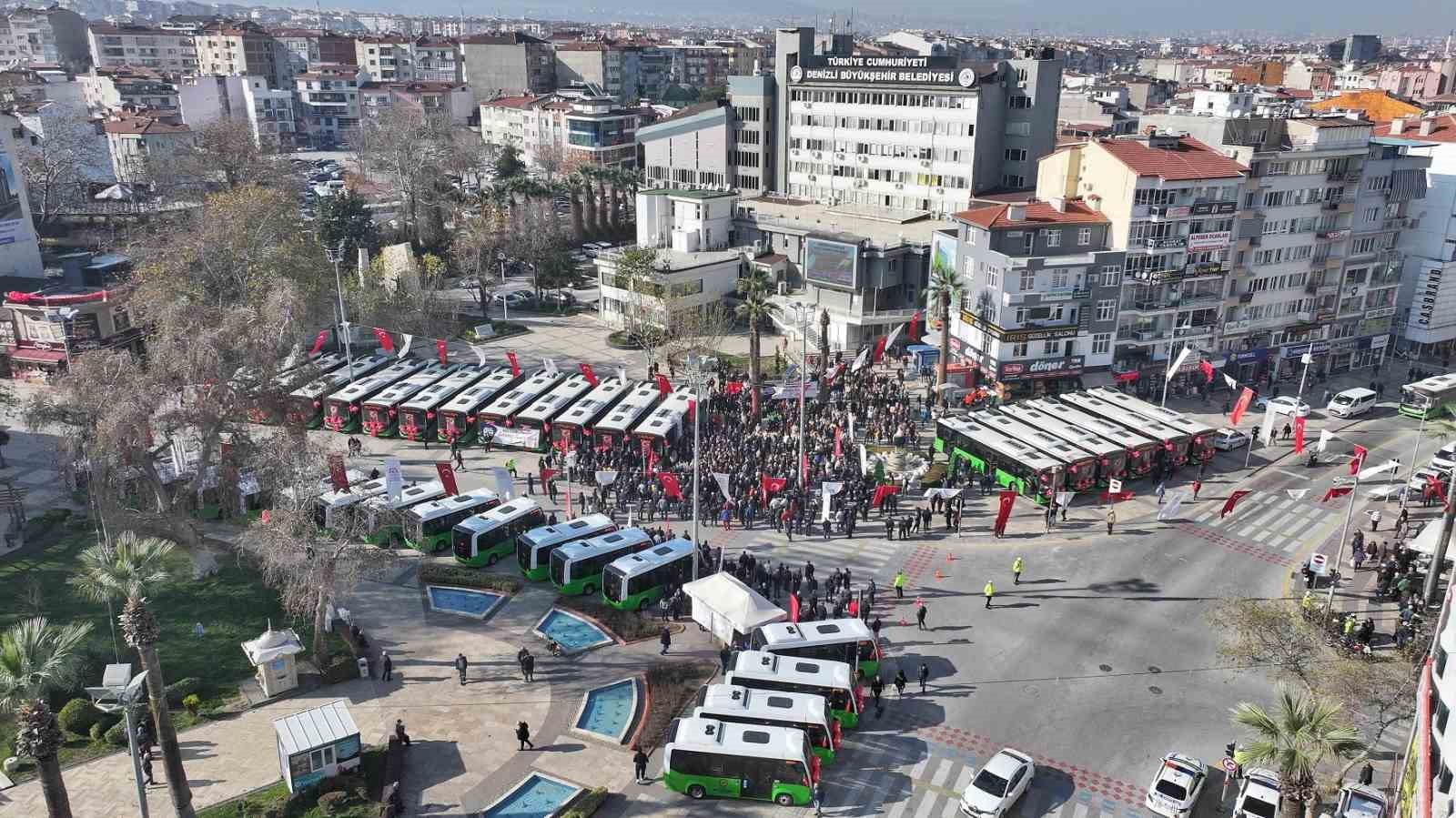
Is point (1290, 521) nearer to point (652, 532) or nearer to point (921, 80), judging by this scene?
point (652, 532)

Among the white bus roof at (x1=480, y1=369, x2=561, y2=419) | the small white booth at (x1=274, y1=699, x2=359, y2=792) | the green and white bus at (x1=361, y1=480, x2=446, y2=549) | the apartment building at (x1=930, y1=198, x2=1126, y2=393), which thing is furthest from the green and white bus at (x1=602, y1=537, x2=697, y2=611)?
the apartment building at (x1=930, y1=198, x2=1126, y2=393)

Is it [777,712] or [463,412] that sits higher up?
[463,412]

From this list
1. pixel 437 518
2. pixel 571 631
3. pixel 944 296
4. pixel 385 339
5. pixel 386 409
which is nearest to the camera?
pixel 571 631

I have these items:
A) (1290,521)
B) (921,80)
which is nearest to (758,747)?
(1290,521)

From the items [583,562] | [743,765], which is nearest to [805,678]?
[743,765]

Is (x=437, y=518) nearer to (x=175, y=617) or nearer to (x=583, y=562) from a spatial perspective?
(x=583, y=562)
